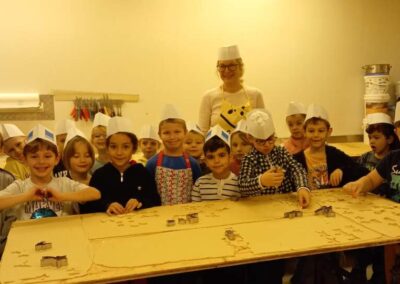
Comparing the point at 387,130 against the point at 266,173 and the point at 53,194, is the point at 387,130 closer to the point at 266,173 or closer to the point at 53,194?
the point at 266,173

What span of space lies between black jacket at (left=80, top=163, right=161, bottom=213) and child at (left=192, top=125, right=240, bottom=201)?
0.23 metres

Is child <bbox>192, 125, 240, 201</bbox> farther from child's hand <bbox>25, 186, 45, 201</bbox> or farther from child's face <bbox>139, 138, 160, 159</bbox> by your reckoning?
child's face <bbox>139, 138, 160, 159</bbox>

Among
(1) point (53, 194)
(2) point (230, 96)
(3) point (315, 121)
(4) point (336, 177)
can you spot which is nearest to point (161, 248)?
(1) point (53, 194)

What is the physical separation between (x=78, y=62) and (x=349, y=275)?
2.78 m

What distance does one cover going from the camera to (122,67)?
3.81m

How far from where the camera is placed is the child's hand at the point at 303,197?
1881 mm

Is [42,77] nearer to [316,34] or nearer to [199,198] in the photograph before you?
[199,198]

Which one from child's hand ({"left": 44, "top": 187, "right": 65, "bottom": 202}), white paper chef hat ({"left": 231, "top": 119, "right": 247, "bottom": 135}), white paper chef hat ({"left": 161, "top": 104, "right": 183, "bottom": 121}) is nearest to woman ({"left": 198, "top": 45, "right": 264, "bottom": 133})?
white paper chef hat ({"left": 231, "top": 119, "right": 247, "bottom": 135})

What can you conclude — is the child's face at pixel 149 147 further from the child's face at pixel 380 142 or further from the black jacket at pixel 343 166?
the child's face at pixel 380 142

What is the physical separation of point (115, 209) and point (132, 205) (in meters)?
0.08

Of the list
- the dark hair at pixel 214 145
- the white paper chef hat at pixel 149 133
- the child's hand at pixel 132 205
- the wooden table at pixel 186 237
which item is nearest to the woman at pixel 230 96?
the white paper chef hat at pixel 149 133

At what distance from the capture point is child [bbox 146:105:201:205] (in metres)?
2.28

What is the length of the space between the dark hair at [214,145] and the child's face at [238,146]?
1.26ft

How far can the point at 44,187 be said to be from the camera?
1893 millimetres
